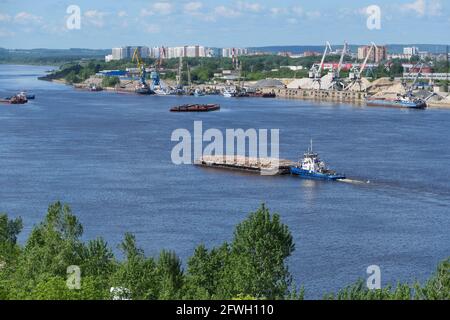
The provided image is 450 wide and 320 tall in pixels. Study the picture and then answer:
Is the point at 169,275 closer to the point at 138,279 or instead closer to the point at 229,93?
the point at 138,279

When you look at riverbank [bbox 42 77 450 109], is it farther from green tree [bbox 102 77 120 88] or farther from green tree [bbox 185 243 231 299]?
green tree [bbox 185 243 231 299]

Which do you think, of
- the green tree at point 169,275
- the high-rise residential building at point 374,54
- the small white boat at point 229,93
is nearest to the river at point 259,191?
the green tree at point 169,275

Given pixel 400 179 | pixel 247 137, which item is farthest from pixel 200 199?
pixel 247 137

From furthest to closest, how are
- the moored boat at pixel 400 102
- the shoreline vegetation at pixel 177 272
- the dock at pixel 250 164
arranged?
the moored boat at pixel 400 102 < the dock at pixel 250 164 < the shoreline vegetation at pixel 177 272

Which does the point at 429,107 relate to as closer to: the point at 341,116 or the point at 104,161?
the point at 341,116

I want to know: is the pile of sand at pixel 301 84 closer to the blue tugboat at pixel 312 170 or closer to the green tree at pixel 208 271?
the blue tugboat at pixel 312 170

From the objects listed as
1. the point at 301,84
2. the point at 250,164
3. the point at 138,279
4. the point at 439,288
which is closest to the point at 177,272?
the point at 138,279
